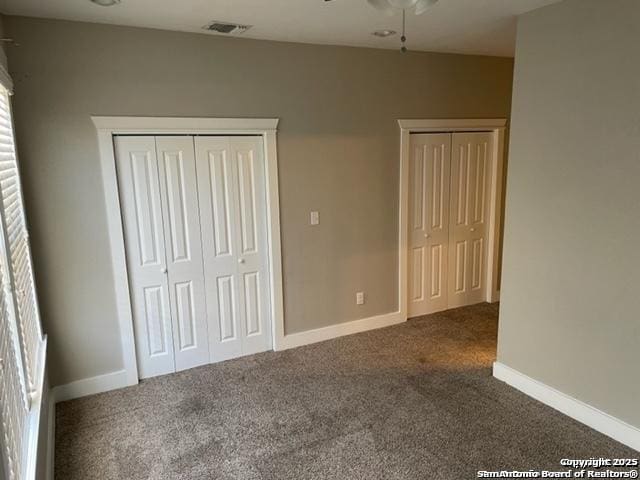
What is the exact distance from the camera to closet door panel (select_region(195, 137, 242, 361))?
349 centimetres

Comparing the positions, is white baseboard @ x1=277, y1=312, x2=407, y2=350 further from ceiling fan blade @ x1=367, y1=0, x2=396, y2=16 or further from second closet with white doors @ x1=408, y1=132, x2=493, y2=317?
ceiling fan blade @ x1=367, y1=0, x2=396, y2=16

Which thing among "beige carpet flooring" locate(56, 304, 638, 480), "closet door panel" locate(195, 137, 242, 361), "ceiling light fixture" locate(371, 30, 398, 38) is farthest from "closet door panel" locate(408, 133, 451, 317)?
"closet door panel" locate(195, 137, 242, 361)

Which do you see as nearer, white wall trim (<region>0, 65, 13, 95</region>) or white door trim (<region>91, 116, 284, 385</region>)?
white wall trim (<region>0, 65, 13, 95</region>)

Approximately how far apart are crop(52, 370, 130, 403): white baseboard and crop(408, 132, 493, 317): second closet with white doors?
2.78m

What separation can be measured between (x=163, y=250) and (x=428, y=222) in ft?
8.46

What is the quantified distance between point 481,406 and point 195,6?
3.17m

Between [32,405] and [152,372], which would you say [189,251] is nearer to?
[152,372]

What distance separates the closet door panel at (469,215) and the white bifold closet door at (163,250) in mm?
2664

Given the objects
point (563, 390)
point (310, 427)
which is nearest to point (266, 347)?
point (310, 427)

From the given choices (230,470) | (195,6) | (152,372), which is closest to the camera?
(230,470)

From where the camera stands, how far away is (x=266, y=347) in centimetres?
396

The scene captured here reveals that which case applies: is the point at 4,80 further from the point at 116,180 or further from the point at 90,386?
the point at 90,386

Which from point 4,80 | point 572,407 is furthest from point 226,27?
point 572,407

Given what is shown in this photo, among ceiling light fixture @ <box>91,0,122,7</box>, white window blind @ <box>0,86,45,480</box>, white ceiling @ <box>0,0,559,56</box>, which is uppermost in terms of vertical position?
white ceiling @ <box>0,0,559,56</box>
